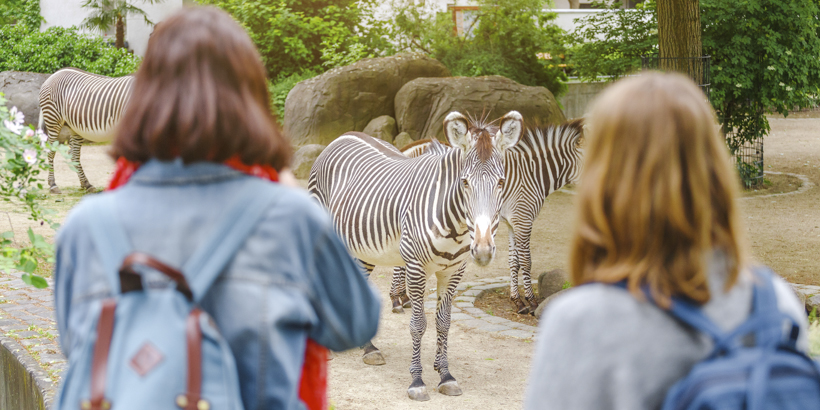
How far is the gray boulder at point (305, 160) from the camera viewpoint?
41.0ft

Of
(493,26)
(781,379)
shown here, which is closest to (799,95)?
(493,26)

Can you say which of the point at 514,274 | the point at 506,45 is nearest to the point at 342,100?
the point at 506,45

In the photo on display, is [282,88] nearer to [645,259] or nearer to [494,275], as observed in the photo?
[494,275]

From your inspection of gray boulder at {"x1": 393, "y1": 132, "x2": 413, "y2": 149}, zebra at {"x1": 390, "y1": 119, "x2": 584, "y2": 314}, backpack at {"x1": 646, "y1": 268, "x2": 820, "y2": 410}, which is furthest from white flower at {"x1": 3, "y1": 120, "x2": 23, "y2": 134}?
gray boulder at {"x1": 393, "y1": 132, "x2": 413, "y2": 149}

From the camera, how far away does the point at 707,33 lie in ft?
39.5

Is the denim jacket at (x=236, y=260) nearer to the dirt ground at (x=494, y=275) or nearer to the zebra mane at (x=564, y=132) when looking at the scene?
the dirt ground at (x=494, y=275)

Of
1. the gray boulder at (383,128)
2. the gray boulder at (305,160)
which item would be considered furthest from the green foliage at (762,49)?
the gray boulder at (305,160)

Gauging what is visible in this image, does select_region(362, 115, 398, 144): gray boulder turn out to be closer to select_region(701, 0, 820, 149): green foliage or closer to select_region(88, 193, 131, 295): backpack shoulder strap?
select_region(701, 0, 820, 149): green foliage

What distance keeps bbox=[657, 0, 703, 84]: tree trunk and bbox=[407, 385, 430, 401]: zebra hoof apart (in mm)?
5085

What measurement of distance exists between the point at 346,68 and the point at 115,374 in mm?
13448

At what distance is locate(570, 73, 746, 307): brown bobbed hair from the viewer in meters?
1.22

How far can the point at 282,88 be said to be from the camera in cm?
1684

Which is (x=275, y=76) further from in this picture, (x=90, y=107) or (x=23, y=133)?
(x=23, y=133)

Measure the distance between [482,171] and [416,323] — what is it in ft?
4.15
